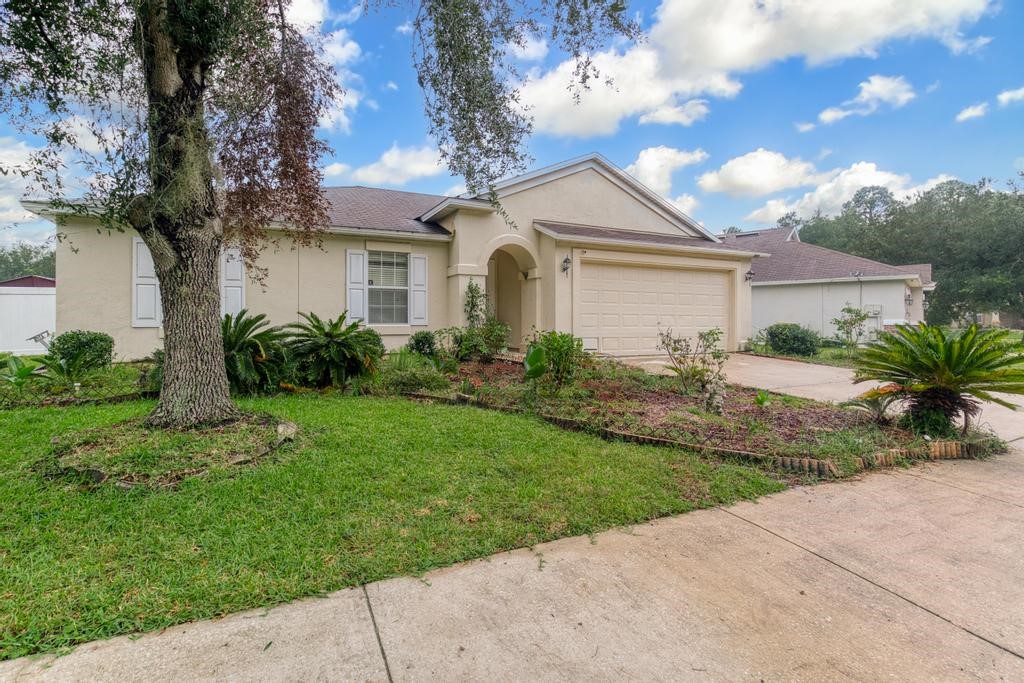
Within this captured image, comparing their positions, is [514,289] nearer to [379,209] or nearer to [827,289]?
[379,209]

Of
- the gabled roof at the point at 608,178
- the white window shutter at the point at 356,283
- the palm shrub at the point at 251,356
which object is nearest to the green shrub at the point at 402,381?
the palm shrub at the point at 251,356

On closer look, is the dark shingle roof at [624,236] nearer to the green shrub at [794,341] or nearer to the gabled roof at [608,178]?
the gabled roof at [608,178]

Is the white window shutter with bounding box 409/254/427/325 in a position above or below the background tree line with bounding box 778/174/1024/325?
below

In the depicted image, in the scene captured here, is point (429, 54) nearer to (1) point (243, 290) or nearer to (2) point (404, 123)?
(2) point (404, 123)

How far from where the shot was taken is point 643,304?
40.7 ft

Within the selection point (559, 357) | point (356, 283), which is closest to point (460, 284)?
point (356, 283)

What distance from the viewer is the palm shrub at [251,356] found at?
6727 mm

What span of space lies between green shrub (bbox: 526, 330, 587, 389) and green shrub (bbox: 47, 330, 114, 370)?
740 centimetres

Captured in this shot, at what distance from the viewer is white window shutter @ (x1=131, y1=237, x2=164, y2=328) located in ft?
30.3

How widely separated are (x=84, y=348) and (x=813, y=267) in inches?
886

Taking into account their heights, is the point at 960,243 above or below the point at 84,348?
above

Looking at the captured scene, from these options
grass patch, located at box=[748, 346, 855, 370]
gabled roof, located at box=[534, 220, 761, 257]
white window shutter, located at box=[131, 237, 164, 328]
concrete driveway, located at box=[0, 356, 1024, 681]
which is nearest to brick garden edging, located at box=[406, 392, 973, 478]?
concrete driveway, located at box=[0, 356, 1024, 681]

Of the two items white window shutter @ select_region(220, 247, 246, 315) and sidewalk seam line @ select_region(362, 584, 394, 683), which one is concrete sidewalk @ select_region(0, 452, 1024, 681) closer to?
sidewalk seam line @ select_region(362, 584, 394, 683)

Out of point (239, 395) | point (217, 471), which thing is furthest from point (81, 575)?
point (239, 395)
